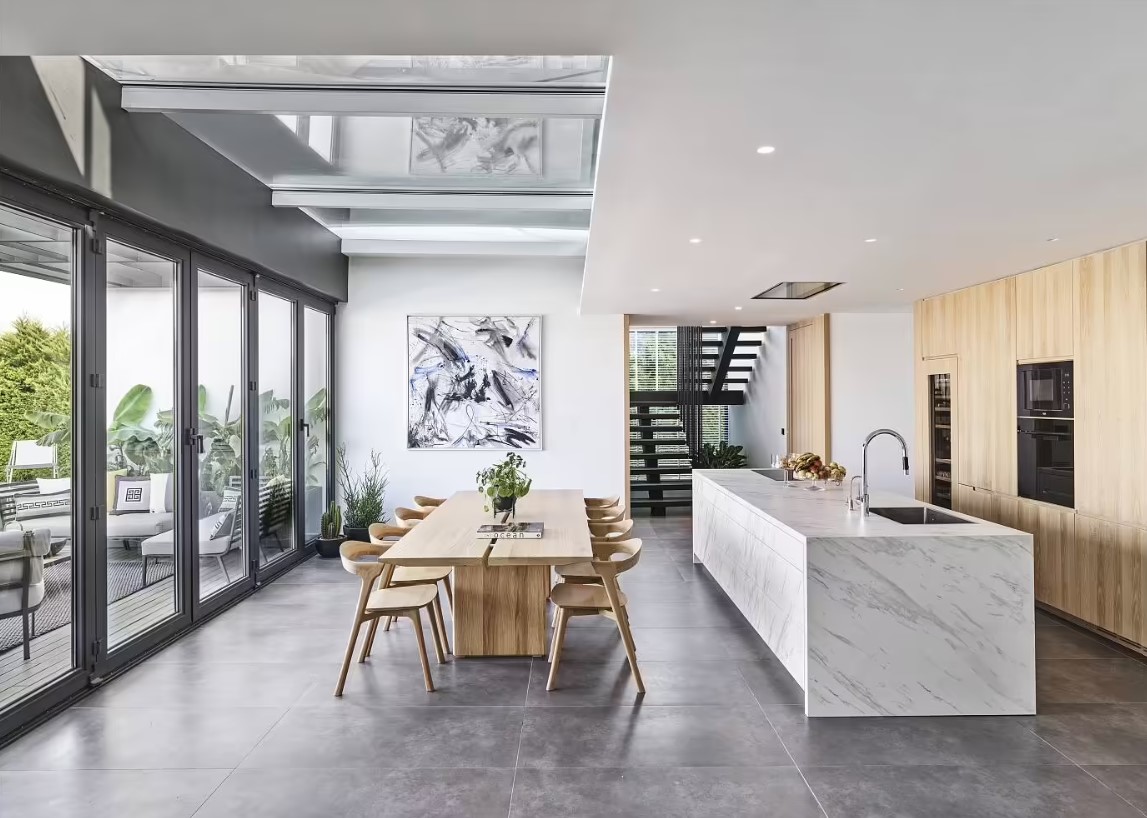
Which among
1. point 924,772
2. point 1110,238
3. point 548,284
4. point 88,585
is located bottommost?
point 924,772

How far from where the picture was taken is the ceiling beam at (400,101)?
3400 millimetres

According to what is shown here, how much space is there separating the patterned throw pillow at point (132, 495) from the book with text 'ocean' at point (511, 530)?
2.04 m

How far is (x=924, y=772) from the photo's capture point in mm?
2779

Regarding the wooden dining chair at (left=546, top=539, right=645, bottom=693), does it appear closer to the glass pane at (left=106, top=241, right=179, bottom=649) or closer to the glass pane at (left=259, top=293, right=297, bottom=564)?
the glass pane at (left=106, top=241, right=179, bottom=649)

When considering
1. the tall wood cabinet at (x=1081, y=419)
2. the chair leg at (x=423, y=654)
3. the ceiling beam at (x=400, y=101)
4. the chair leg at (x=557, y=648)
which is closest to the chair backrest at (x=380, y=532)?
the chair leg at (x=423, y=654)

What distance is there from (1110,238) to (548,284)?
16.9 feet

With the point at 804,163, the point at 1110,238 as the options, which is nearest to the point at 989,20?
the point at 804,163

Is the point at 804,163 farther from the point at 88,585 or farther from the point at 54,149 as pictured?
the point at 88,585

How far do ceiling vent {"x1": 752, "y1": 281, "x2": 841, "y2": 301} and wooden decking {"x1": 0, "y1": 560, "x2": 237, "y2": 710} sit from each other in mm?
5384

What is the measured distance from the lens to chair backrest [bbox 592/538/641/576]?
362 centimetres

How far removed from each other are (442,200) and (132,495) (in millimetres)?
2925

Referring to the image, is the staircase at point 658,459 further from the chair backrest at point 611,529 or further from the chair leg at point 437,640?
the chair leg at point 437,640

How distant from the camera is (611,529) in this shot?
4.73 m

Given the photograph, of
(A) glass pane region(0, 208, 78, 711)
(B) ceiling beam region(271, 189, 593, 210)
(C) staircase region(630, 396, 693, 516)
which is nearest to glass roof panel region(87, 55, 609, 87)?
(A) glass pane region(0, 208, 78, 711)
